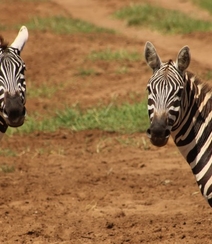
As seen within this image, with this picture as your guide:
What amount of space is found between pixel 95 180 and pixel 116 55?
7.77m

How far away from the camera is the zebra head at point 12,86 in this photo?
7.64m

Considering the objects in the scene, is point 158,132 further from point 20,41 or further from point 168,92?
point 20,41

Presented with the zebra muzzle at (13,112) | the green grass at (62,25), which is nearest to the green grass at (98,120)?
the zebra muzzle at (13,112)

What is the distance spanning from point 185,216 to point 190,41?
447 inches

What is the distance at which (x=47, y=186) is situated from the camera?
10.8m

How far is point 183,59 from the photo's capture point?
25.2ft

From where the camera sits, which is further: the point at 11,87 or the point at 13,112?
the point at 11,87

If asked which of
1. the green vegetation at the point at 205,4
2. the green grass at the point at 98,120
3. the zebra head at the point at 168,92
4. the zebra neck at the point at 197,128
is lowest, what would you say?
the green vegetation at the point at 205,4

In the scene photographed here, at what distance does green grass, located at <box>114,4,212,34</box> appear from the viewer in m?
21.4

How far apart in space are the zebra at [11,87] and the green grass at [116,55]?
32.4 ft

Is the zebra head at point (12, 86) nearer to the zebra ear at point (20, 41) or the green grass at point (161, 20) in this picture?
the zebra ear at point (20, 41)

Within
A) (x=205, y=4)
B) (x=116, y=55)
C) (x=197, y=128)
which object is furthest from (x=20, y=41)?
(x=205, y=4)

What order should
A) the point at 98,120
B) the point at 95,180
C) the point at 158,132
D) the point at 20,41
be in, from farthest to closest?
the point at 98,120, the point at 95,180, the point at 20,41, the point at 158,132

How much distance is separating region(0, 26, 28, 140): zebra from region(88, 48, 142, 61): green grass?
9.88 meters
